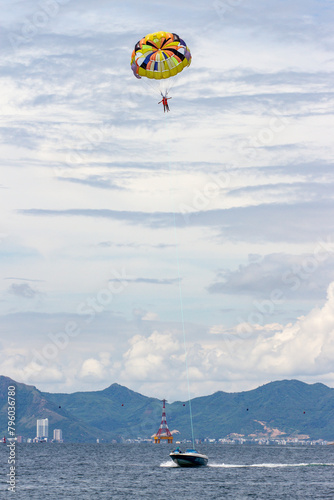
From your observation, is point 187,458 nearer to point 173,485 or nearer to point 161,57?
point 173,485

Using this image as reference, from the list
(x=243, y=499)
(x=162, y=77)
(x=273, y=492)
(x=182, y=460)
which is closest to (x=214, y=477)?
(x=182, y=460)

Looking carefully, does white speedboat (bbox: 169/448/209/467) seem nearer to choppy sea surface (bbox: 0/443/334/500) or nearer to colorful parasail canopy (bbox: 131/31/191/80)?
choppy sea surface (bbox: 0/443/334/500)

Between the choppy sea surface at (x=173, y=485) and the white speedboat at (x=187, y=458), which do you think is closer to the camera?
the choppy sea surface at (x=173, y=485)

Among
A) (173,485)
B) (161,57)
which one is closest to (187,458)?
(173,485)


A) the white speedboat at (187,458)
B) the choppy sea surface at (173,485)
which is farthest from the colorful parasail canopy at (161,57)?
the white speedboat at (187,458)

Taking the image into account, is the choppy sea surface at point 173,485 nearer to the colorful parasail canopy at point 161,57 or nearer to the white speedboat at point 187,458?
the white speedboat at point 187,458

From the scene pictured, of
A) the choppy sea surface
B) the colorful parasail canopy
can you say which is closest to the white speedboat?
the choppy sea surface
